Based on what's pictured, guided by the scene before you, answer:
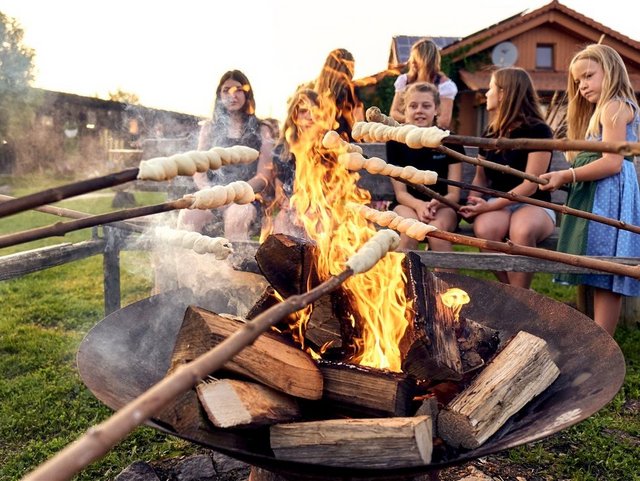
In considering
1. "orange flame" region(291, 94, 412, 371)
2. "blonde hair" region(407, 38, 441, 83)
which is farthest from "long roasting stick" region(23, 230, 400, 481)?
"blonde hair" region(407, 38, 441, 83)

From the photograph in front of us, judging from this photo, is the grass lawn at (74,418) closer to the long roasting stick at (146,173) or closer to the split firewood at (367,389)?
the split firewood at (367,389)

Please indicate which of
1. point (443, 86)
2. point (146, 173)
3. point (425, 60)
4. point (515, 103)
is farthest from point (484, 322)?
point (443, 86)

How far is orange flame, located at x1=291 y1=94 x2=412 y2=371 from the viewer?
7.50 ft

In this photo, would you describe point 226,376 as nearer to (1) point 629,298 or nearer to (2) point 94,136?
(1) point 629,298

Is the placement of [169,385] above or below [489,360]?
above

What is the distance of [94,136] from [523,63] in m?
14.0

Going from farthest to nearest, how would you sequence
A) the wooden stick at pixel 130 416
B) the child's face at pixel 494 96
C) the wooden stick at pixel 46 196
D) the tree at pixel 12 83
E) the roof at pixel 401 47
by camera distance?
1. the roof at pixel 401 47
2. the tree at pixel 12 83
3. the child's face at pixel 494 96
4. the wooden stick at pixel 46 196
5. the wooden stick at pixel 130 416

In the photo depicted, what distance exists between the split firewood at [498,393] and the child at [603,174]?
2.05m

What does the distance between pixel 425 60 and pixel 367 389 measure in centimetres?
390

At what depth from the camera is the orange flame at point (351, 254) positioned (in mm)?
2287

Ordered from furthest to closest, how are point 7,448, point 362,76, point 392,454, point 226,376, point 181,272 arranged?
point 181,272 → point 362,76 → point 7,448 → point 226,376 → point 392,454

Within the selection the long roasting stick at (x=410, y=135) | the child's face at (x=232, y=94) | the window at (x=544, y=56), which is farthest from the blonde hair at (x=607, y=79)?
the window at (x=544, y=56)

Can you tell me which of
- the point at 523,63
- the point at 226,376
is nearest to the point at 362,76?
the point at 226,376

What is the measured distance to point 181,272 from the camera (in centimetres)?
422
